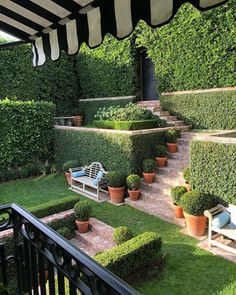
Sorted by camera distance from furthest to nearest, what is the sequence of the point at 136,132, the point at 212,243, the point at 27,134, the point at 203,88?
the point at 27,134 < the point at 203,88 < the point at 136,132 < the point at 212,243

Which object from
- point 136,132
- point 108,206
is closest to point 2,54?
point 136,132

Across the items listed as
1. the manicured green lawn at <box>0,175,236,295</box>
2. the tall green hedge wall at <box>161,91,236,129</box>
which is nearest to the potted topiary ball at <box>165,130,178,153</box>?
the tall green hedge wall at <box>161,91,236,129</box>

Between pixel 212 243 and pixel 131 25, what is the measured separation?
535 cm

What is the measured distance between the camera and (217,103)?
11.5 metres

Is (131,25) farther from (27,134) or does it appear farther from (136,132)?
(27,134)

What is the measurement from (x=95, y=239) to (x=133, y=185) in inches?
105

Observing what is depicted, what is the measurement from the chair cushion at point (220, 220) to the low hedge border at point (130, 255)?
1.48m

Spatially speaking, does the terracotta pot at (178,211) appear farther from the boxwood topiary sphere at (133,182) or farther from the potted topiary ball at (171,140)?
the potted topiary ball at (171,140)

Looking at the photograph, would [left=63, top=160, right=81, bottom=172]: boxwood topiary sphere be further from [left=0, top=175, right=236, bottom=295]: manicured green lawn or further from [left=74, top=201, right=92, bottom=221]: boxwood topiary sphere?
[left=74, top=201, right=92, bottom=221]: boxwood topiary sphere

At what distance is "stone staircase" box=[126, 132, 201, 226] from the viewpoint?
8170 millimetres

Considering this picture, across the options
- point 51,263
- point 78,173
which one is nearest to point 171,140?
point 78,173

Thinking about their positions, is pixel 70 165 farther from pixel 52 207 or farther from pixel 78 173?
pixel 52 207

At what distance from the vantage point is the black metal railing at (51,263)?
150 centimetres

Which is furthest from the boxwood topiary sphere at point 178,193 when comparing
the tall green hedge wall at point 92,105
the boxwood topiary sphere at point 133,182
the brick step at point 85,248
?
the tall green hedge wall at point 92,105
